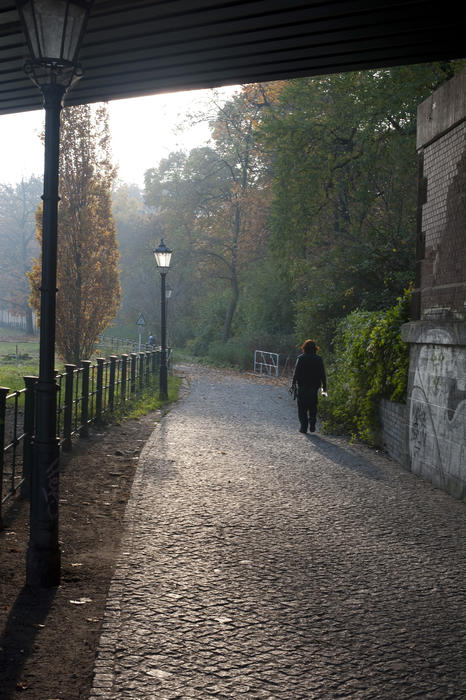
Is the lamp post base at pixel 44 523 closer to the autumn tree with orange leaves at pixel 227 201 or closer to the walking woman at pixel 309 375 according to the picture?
the walking woman at pixel 309 375

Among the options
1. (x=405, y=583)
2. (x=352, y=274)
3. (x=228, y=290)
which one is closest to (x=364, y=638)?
(x=405, y=583)

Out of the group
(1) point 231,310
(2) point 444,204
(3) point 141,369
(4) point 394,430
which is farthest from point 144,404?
(1) point 231,310

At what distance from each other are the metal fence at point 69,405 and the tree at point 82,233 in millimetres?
3525

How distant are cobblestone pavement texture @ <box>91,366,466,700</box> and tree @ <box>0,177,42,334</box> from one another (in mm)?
59681

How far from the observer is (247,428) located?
12680 mm

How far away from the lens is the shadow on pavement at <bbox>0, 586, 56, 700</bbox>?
3.23 m

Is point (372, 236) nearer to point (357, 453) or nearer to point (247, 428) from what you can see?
point (247, 428)

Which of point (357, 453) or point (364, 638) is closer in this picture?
point (364, 638)

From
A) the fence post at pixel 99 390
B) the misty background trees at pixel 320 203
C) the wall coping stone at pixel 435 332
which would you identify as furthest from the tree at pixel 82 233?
the wall coping stone at pixel 435 332

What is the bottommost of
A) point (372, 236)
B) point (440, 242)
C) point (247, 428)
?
point (247, 428)

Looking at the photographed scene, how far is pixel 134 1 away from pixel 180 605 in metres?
4.93

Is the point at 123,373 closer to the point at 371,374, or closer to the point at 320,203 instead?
the point at 371,374

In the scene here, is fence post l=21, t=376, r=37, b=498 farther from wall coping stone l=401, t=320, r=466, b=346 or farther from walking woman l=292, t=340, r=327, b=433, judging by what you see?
walking woman l=292, t=340, r=327, b=433

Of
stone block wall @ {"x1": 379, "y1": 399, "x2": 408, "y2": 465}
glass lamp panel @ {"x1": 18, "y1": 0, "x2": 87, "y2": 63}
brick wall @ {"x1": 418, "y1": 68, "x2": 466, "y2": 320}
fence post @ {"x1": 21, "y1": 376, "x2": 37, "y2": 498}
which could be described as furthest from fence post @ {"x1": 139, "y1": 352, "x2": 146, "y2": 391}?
glass lamp panel @ {"x1": 18, "y1": 0, "x2": 87, "y2": 63}
